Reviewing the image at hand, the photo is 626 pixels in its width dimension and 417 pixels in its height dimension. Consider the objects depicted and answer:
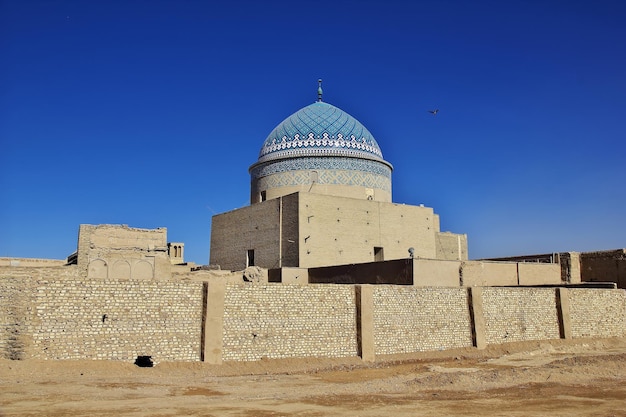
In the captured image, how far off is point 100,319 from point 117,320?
12.2 inches

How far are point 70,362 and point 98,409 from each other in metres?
3.25

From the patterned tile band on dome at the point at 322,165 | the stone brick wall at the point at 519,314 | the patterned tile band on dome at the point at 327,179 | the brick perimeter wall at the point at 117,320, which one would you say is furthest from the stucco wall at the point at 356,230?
the brick perimeter wall at the point at 117,320

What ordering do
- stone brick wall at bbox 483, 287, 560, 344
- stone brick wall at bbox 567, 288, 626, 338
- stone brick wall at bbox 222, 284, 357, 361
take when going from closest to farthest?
stone brick wall at bbox 222, 284, 357, 361
stone brick wall at bbox 483, 287, 560, 344
stone brick wall at bbox 567, 288, 626, 338

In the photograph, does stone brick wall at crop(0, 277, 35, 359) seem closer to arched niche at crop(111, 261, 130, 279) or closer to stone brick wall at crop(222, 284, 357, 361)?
stone brick wall at crop(222, 284, 357, 361)

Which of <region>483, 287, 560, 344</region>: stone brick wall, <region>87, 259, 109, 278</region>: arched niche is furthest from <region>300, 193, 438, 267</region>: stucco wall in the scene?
<region>87, 259, 109, 278</region>: arched niche

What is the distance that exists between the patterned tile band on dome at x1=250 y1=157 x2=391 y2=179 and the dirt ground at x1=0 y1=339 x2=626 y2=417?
9.96 m

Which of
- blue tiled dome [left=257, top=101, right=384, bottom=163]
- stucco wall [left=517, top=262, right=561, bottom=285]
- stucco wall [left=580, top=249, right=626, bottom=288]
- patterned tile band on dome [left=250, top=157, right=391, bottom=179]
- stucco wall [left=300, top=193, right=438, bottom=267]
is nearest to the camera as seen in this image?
stucco wall [left=517, top=262, right=561, bottom=285]

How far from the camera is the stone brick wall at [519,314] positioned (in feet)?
51.7

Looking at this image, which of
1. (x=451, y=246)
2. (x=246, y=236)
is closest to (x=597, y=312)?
(x=451, y=246)

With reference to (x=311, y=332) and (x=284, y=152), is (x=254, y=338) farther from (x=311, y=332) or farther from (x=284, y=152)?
(x=284, y=152)

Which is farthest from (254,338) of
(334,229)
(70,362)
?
(334,229)

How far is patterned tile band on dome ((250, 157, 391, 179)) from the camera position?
72.1 ft

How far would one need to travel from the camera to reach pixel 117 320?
10.9 m

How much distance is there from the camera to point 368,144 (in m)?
23.2
